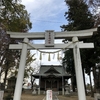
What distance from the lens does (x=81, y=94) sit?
6637 millimetres

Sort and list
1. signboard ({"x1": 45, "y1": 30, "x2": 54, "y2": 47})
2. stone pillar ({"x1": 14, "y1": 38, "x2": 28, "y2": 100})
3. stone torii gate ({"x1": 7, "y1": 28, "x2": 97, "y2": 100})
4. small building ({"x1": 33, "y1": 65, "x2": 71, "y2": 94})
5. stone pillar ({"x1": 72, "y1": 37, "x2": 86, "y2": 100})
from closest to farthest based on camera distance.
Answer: stone pillar ({"x1": 72, "y1": 37, "x2": 86, "y2": 100})
stone pillar ({"x1": 14, "y1": 38, "x2": 28, "y2": 100})
stone torii gate ({"x1": 7, "y1": 28, "x2": 97, "y2": 100})
signboard ({"x1": 45, "y1": 30, "x2": 54, "y2": 47})
small building ({"x1": 33, "y1": 65, "x2": 71, "y2": 94})

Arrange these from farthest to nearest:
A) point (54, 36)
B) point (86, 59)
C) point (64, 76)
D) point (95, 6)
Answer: point (64, 76) < point (86, 59) < point (95, 6) < point (54, 36)

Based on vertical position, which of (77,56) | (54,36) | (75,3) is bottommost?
(77,56)

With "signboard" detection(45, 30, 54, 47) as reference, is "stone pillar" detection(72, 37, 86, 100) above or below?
below

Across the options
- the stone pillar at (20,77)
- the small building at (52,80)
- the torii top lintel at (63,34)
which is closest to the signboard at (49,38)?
the torii top lintel at (63,34)

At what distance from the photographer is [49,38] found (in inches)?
301

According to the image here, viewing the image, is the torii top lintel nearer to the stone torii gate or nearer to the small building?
the stone torii gate

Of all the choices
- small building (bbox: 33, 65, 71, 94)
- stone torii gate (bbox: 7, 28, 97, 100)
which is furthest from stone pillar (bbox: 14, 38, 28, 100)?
small building (bbox: 33, 65, 71, 94)

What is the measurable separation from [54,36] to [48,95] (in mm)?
3148

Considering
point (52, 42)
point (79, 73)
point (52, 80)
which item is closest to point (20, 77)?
point (52, 42)

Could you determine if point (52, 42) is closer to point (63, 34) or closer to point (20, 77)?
point (63, 34)

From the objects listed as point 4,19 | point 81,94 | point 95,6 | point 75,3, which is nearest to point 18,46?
point 4,19

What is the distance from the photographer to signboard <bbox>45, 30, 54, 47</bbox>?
24.6 ft

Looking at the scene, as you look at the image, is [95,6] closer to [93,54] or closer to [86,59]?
[93,54]
